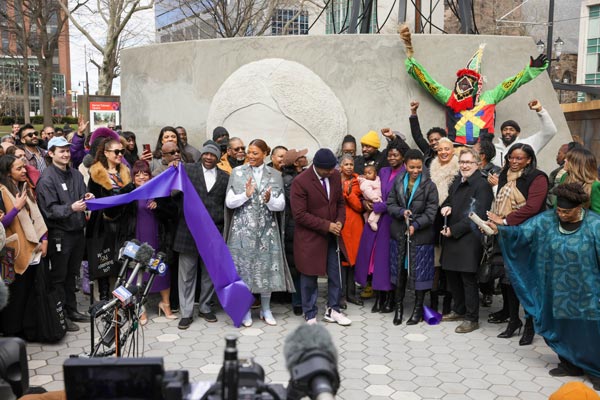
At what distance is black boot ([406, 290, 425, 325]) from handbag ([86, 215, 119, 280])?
3226 mm

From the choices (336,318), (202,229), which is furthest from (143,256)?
(336,318)

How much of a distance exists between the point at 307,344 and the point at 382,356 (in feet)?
13.1

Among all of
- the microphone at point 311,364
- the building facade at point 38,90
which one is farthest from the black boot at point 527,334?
the building facade at point 38,90

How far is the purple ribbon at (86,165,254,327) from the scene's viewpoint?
6.31 metres

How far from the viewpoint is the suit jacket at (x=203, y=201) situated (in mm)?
6582

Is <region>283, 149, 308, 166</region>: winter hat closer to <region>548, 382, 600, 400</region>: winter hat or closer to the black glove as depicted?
the black glove

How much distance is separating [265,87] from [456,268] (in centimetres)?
390

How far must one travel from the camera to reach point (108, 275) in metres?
6.70

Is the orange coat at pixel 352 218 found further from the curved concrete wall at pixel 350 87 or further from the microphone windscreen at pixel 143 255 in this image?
the microphone windscreen at pixel 143 255

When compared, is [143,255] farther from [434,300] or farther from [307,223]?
[434,300]

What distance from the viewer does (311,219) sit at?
6430 millimetres

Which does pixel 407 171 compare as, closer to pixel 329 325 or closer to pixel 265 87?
pixel 329 325

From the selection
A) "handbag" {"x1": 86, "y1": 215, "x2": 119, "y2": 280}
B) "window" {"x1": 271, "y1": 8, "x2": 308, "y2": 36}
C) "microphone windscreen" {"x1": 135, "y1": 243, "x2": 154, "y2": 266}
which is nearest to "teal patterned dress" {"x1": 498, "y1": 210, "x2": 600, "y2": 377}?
"microphone windscreen" {"x1": 135, "y1": 243, "x2": 154, "y2": 266}

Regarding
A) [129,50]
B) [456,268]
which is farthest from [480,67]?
[129,50]
